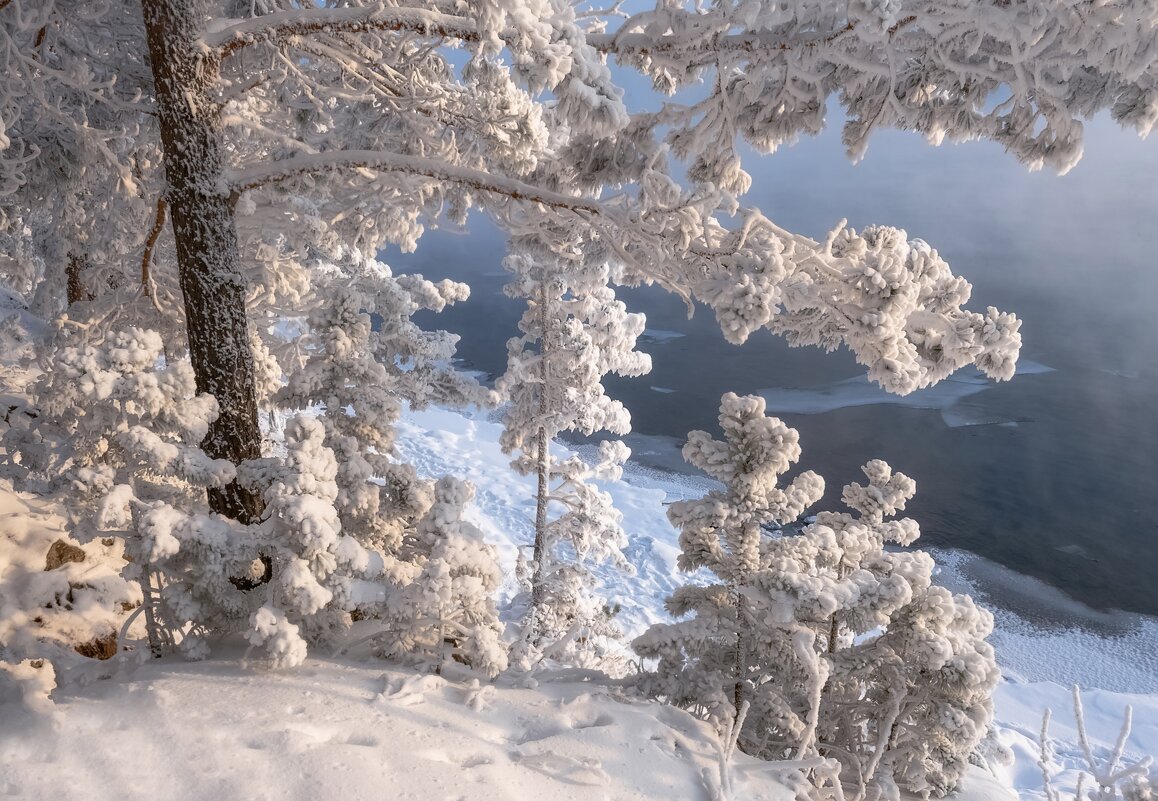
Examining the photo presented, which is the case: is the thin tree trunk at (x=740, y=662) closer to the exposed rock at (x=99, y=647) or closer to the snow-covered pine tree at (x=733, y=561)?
the snow-covered pine tree at (x=733, y=561)

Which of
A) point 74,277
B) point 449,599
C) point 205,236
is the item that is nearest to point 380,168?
point 205,236

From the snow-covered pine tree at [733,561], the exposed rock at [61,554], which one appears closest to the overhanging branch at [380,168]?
the snow-covered pine tree at [733,561]

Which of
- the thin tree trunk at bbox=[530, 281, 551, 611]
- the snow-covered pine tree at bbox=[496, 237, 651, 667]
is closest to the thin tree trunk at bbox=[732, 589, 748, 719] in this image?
the snow-covered pine tree at bbox=[496, 237, 651, 667]

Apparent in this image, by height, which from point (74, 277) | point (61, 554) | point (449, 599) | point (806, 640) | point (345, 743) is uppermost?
point (74, 277)

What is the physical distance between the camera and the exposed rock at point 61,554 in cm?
602

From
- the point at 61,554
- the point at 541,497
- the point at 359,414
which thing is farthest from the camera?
the point at 541,497

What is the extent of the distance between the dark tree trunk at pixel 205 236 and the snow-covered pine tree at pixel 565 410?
7.28 m

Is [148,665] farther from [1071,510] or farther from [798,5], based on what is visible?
[1071,510]

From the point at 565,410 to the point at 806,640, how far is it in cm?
900

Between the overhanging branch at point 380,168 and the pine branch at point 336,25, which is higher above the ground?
the pine branch at point 336,25

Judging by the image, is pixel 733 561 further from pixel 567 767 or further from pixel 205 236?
pixel 205 236

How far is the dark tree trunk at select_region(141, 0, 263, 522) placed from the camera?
166 inches

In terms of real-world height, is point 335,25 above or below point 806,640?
above

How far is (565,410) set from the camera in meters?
12.7
